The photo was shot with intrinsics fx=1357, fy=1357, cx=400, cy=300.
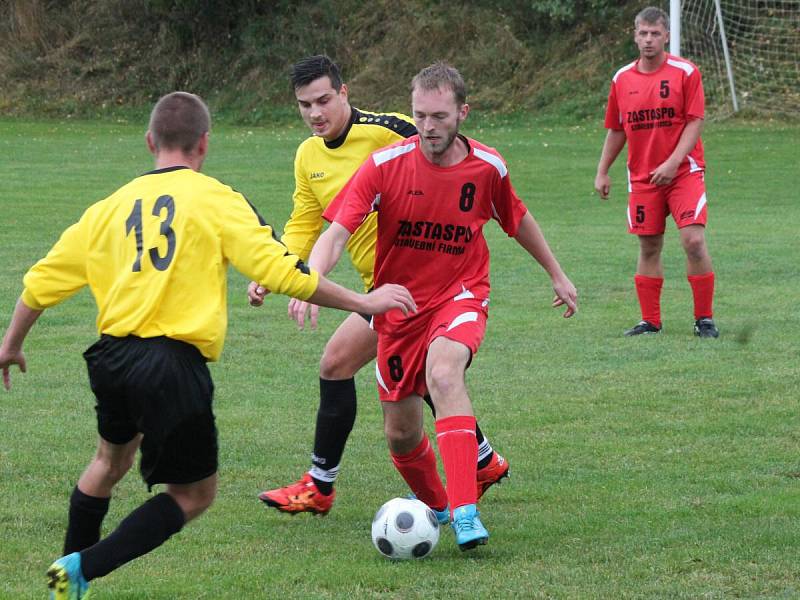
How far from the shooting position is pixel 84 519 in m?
4.52

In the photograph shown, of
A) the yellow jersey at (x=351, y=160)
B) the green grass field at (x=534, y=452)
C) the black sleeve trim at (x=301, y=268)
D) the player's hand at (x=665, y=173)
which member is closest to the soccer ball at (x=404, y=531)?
the green grass field at (x=534, y=452)

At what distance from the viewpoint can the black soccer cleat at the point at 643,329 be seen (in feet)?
31.5

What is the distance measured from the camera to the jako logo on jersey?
5.28 metres

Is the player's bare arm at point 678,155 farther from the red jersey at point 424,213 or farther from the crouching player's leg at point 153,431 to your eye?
the crouching player's leg at point 153,431

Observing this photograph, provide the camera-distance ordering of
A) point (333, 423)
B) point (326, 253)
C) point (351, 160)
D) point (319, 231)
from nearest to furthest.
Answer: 1. point (326, 253)
2. point (333, 423)
3. point (351, 160)
4. point (319, 231)

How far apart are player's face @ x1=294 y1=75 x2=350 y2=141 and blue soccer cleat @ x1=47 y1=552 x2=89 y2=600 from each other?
8.24 feet

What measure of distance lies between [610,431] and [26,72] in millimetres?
30374

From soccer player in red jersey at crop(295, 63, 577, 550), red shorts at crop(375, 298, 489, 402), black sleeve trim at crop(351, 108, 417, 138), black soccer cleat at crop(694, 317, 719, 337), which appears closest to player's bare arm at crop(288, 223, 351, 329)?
soccer player in red jersey at crop(295, 63, 577, 550)

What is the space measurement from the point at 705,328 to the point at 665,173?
113 centimetres

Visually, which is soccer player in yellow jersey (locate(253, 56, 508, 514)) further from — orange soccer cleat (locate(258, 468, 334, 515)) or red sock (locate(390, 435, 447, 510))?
red sock (locate(390, 435, 447, 510))

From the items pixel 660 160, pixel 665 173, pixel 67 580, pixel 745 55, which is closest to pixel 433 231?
pixel 67 580

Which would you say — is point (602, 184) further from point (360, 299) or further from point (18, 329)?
point (18, 329)

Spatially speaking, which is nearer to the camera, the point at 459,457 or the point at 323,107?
the point at 459,457

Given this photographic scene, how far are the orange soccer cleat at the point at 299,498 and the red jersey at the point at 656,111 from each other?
200 inches
